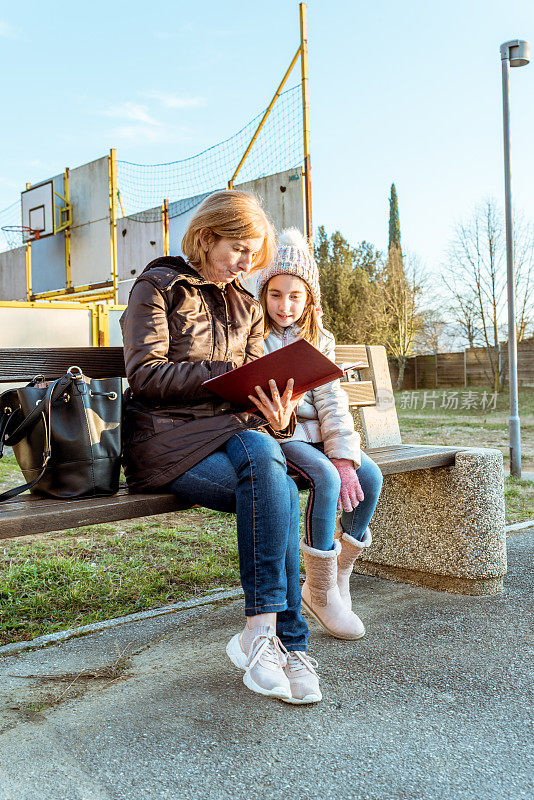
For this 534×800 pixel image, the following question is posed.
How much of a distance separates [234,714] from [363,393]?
194cm

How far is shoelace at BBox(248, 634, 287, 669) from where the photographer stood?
1998mm

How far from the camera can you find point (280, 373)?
220 cm

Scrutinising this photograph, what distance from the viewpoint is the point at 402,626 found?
269 centimetres

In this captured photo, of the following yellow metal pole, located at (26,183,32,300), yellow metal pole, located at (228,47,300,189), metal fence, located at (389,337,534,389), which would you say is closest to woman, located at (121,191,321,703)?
yellow metal pole, located at (228,47,300,189)

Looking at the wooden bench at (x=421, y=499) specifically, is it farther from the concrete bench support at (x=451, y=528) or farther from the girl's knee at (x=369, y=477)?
the girl's knee at (x=369, y=477)

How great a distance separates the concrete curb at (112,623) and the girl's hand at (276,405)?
38.4 inches

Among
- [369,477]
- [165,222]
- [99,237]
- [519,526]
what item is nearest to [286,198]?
[165,222]

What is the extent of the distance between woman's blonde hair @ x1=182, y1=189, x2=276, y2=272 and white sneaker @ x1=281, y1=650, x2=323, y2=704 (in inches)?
51.3

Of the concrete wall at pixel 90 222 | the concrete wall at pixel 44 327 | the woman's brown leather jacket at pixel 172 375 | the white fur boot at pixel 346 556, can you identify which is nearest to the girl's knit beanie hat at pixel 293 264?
the woman's brown leather jacket at pixel 172 375

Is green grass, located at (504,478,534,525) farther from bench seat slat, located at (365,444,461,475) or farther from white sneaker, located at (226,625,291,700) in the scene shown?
white sneaker, located at (226,625,291,700)

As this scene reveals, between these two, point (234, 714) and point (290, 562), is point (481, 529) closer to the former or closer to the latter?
point (290, 562)

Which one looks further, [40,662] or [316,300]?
[316,300]

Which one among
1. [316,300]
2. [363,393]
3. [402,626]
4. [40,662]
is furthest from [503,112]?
[40,662]

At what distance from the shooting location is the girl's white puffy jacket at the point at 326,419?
2543 millimetres
